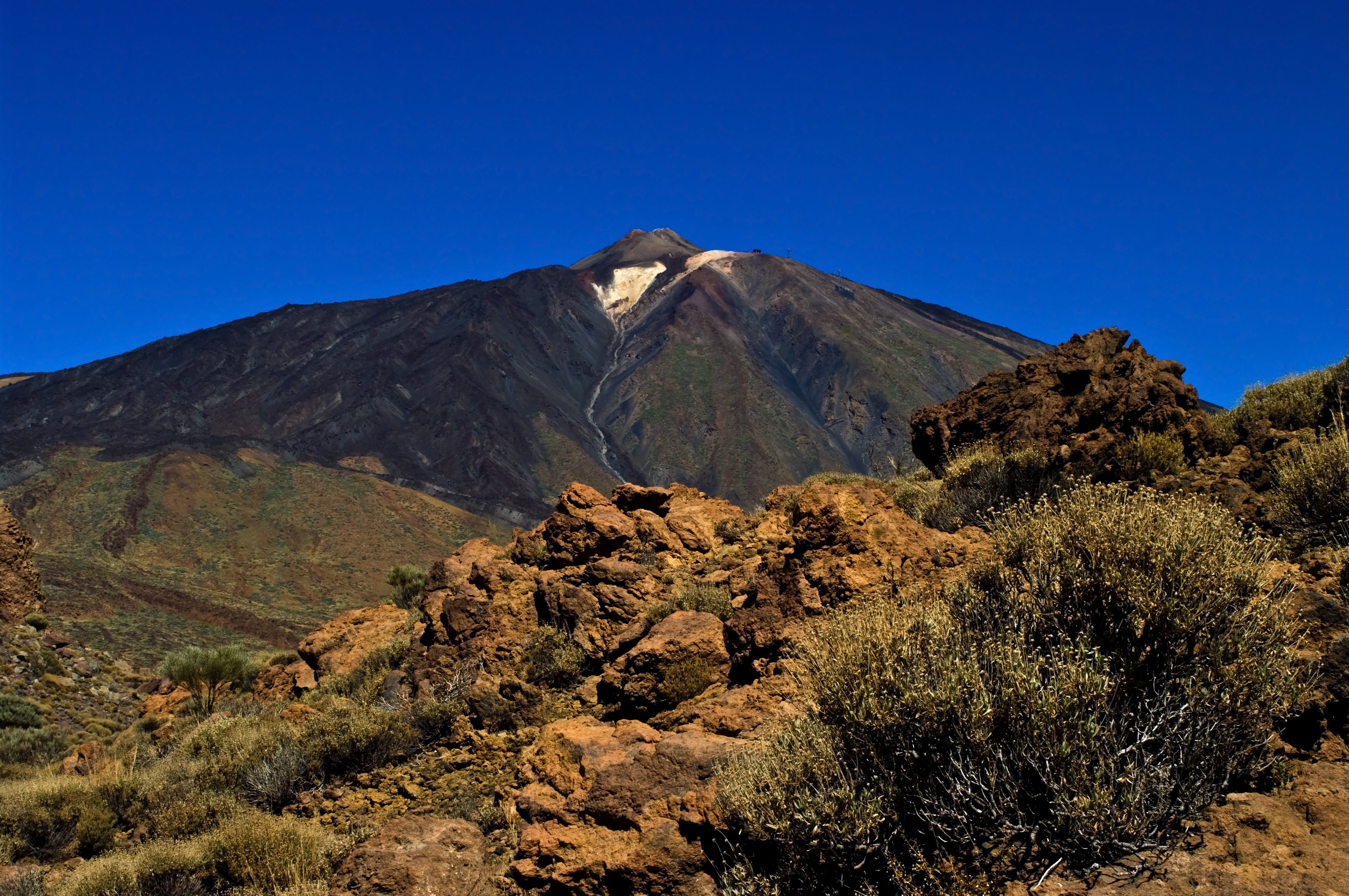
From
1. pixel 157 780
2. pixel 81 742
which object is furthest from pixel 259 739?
pixel 81 742

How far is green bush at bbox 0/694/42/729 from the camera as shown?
13.0 m

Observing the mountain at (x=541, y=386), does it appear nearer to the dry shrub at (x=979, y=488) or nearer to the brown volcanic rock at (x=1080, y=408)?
the brown volcanic rock at (x=1080, y=408)

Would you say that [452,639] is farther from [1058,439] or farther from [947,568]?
[1058,439]

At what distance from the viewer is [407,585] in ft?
46.8

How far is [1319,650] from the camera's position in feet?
13.5

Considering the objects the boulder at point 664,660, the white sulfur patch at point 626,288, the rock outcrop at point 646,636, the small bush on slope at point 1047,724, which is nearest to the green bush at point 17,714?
the rock outcrop at point 646,636

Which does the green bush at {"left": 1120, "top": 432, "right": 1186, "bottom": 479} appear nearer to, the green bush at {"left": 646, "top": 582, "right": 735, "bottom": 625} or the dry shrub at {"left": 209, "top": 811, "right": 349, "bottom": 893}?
the green bush at {"left": 646, "top": 582, "right": 735, "bottom": 625}

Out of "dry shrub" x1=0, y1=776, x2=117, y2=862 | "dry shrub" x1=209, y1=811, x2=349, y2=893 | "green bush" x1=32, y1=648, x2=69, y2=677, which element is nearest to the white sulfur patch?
"green bush" x1=32, y1=648, x2=69, y2=677

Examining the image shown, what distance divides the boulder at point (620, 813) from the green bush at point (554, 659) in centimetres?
208

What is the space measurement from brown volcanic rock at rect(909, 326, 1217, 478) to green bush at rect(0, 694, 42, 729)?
579 inches

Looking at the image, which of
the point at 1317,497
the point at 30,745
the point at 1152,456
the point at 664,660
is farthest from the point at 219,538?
the point at 1317,497

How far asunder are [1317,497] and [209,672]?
14462 millimetres

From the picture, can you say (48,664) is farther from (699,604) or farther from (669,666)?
(669,666)

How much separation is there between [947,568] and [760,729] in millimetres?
2077
